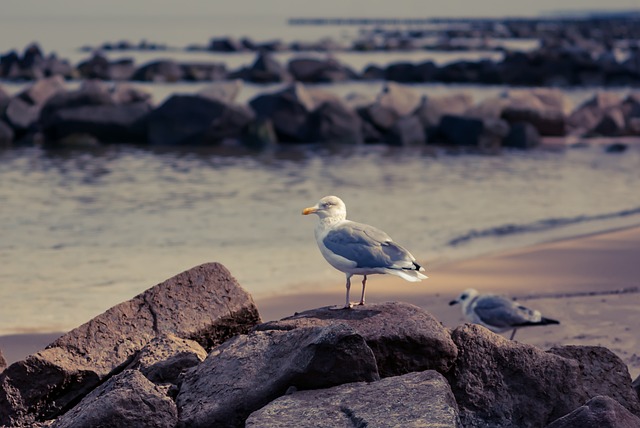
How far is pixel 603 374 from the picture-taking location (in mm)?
5586

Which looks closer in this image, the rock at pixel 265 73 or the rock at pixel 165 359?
the rock at pixel 165 359

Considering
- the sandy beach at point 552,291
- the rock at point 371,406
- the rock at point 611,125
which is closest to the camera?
the rock at point 371,406

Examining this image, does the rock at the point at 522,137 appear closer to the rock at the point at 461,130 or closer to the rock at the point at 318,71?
the rock at the point at 461,130

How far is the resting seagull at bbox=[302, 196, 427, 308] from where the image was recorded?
5.58 m

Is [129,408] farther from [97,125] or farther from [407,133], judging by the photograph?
[97,125]

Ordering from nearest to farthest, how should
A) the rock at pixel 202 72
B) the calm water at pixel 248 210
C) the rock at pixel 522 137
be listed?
the calm water at pixel 248 210
the rock at pixel 522 137
the rock at pixel 202 72

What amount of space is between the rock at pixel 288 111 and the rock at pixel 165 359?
2192 cm

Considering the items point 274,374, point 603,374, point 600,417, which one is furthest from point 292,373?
point 603,374

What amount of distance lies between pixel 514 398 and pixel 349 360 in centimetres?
95

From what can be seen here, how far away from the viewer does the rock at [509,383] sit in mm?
5273

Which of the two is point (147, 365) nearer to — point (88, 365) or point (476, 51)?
point (88, 365)

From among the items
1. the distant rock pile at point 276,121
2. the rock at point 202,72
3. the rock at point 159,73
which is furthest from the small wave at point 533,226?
the rock at point 202,72

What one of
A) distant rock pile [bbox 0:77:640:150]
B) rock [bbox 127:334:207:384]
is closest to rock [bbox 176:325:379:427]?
rock [bbox 127:334:207:384]

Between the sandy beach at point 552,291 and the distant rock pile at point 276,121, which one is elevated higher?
the sandy beach at point 552,291
